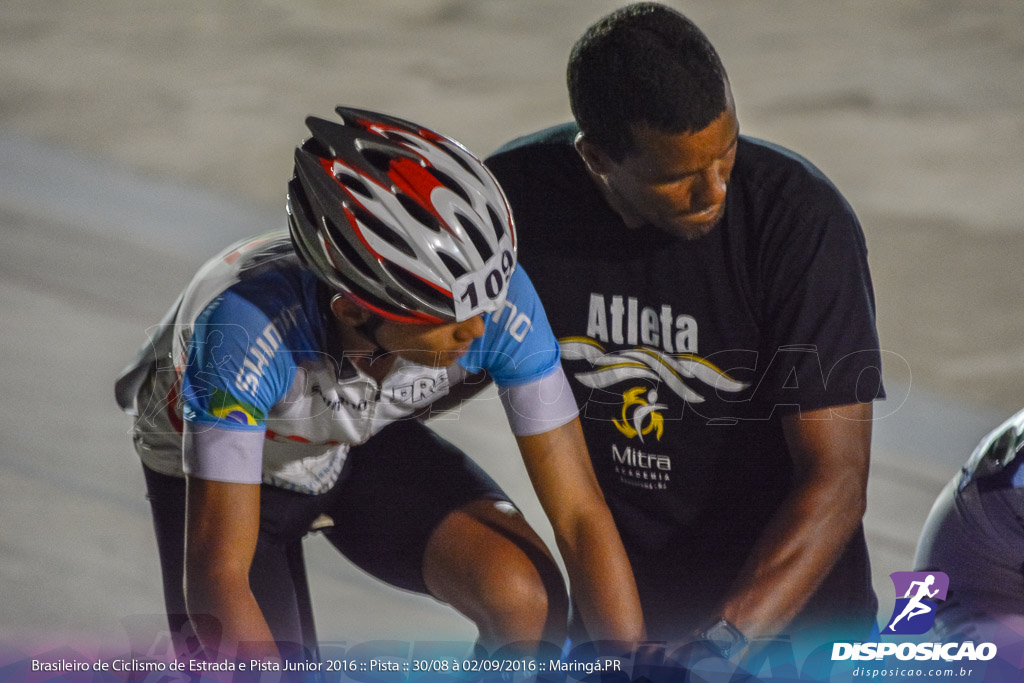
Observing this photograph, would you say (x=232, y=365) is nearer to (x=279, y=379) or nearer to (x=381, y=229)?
(x=279, y=379)

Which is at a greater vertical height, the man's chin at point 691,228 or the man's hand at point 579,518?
the man's chin at point 691,228

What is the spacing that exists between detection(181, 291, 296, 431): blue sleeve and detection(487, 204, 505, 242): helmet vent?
33 cm

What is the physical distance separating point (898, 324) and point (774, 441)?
1.26 ft

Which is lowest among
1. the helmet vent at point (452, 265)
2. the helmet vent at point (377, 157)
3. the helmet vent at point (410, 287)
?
the helmet vent at point (410, 287)

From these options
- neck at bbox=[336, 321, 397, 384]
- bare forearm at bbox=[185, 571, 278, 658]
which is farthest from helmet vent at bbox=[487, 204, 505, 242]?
bare forearm at bbox=[185, 571, 278, 658]

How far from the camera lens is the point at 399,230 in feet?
4.23

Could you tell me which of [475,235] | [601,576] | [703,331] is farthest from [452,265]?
[601,576]

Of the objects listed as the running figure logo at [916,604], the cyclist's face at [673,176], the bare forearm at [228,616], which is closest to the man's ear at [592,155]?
the cyclist's face at [673,176]

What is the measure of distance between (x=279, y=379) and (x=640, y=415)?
577 mm

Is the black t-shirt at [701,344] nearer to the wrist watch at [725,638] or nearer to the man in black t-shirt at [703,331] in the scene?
the man in black t-shirt at [703,331]

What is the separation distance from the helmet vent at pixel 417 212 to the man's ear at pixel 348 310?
148 millimetres

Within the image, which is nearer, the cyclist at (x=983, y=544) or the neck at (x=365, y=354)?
the neck at (x=365, y=354)

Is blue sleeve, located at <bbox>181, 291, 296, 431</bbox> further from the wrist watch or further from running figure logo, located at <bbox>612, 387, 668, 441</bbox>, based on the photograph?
the wrist watch

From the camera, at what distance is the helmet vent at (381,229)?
128 cm
